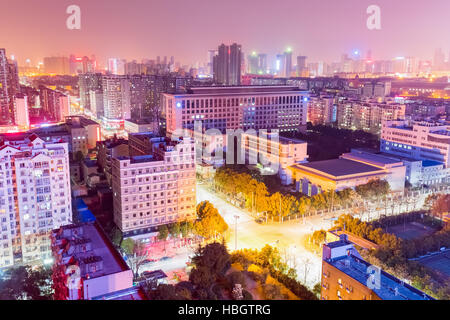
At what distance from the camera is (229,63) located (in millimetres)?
27094

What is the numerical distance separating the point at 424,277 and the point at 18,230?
6.42 metres

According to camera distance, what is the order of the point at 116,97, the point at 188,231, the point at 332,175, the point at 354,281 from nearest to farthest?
the point at 354,281
the point at 188,231
the point at 332,175
the point at 116,97

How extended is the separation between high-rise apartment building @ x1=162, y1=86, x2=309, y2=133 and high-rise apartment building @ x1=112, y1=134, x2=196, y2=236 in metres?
7.10

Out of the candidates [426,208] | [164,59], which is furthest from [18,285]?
[164,59]

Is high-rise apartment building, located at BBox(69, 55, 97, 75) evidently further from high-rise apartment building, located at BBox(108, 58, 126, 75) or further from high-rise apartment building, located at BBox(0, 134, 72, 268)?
high-rise apartment building, located at BBox(0, 134, 72, 268)

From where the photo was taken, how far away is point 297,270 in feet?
21.4

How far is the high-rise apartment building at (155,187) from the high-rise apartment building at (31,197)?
0.95 metres

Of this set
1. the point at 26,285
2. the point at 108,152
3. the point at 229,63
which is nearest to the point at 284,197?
the point at 108,152

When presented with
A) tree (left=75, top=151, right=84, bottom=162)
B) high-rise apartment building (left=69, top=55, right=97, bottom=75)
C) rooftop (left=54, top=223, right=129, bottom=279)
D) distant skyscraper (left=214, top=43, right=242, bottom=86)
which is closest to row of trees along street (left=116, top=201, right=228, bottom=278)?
rooftop (left=54, top=223, right=129, bottom=279)

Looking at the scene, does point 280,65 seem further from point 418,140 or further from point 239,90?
point 418,140

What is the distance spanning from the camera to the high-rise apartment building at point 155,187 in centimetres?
741

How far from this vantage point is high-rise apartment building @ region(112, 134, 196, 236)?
7.41 meters

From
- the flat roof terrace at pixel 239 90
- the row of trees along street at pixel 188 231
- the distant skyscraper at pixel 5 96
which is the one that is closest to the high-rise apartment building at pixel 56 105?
the distant skyscraper at pixel 5 96

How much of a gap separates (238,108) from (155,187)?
9052 millimetres
